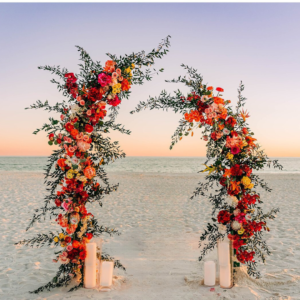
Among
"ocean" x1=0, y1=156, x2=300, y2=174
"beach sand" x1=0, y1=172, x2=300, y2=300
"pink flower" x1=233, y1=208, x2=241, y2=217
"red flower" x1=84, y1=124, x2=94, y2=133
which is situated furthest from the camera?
"ocean" x1=0, y1=156, x2=300, y2=174

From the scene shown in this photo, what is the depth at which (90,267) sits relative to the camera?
11.7ft

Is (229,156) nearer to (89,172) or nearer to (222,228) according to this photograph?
(222,228)

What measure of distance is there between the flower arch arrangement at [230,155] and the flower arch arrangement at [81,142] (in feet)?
1.80

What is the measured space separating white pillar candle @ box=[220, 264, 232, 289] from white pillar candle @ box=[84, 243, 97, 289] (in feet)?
5.20

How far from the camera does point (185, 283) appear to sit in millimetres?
3957

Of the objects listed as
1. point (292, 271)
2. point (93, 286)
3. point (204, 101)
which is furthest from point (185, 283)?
point (204, 101)

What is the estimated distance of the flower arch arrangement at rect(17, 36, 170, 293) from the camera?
11.4 feet

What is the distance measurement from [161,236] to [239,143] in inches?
139

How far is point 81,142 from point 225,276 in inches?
95.3

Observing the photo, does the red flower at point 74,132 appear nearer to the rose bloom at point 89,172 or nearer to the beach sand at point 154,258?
the rose bloom at point 89,172

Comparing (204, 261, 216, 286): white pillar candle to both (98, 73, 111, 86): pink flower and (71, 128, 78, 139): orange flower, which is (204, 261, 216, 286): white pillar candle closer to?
(71, 128, 78, 139): orange flower

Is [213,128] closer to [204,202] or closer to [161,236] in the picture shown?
[161,236]

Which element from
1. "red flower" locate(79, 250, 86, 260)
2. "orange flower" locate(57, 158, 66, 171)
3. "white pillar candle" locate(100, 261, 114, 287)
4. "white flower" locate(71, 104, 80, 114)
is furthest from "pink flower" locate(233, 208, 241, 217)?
"white flower" locate(71, 104, 80, 114)

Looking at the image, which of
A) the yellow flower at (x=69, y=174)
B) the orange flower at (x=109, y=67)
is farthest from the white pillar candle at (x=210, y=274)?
the orange flower at (x=109, y=67)
